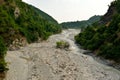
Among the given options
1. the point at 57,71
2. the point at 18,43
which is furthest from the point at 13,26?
the point at 57,71

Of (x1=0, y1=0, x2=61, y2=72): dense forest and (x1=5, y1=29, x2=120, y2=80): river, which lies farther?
(x1=0, y1=0, x2=61, y2=72): dense forest

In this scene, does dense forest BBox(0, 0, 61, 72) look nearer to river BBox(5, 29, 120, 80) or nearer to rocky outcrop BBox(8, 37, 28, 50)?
rocky outcrop BBox(8, 37, 28, 50)

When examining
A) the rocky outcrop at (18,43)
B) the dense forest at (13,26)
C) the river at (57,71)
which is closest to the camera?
the river at (57,71)

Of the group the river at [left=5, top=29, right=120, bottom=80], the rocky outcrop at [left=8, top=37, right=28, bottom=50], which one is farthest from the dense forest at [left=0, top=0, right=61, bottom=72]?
the river at [left=5, top=29, right=120, bottom=80]

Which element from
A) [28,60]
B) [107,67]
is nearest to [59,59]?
[28,60]

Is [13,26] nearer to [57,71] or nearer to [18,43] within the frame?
[18,43]

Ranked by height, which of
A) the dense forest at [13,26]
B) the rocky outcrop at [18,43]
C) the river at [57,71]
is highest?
the dense forest at [13,26]

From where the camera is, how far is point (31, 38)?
137 m

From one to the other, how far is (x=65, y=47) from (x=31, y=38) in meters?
29.2

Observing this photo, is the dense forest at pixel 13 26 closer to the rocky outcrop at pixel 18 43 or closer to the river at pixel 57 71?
the rocky outcrop at pixel 18 43

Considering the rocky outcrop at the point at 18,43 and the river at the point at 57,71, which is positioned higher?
the rocky outcrop at the point at 18,43

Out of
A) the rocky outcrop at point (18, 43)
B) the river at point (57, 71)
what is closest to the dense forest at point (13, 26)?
the rocky outcrop at point (18, 43)

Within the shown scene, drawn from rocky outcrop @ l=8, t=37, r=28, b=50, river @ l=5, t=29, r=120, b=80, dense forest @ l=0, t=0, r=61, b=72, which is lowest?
river @ l=5, t=29, r=120, b=80

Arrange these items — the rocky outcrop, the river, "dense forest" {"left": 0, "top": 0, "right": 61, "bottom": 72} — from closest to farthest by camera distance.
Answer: the river
the rocky outcrop
"dense forest" {"left": 0, "top": 0, "right": 61, "bottom": 72}
